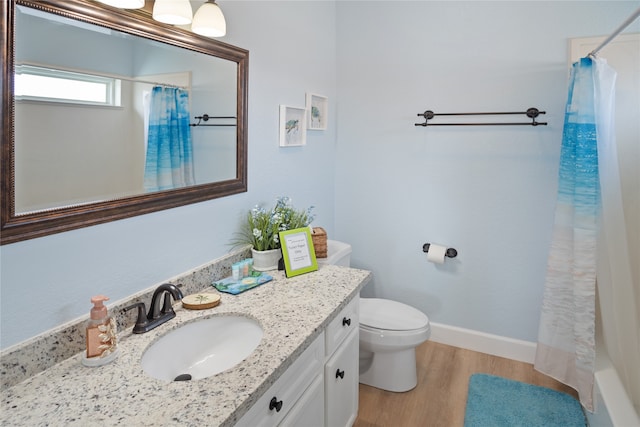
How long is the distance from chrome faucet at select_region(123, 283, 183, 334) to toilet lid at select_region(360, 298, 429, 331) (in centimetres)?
117

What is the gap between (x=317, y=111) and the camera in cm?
268

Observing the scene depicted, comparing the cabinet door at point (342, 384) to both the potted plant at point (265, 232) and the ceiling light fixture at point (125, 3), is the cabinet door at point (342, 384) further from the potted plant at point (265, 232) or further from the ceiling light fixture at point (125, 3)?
the ceiling light fixture at point (125, 3)

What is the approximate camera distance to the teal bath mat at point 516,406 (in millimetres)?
2082

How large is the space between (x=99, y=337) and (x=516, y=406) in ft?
6.80

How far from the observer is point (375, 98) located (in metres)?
2.85

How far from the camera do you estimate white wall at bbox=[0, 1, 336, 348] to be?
113 cm

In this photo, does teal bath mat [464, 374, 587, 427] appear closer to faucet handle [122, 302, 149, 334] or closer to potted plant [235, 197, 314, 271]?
potted plant [235, 197, 314, 271]

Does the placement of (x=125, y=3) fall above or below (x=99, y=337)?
above

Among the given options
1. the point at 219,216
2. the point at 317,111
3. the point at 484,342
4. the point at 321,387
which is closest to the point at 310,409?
the point at 321,387

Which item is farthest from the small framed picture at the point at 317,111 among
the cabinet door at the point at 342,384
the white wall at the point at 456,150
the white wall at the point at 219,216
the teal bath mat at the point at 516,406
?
the teal bath mat at the point at 516,406

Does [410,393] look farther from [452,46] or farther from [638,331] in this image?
[452,46]

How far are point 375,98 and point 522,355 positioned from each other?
193 cm

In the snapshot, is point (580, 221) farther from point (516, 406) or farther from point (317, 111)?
point (317, 111)

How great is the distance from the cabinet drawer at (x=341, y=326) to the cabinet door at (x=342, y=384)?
0.12ft
